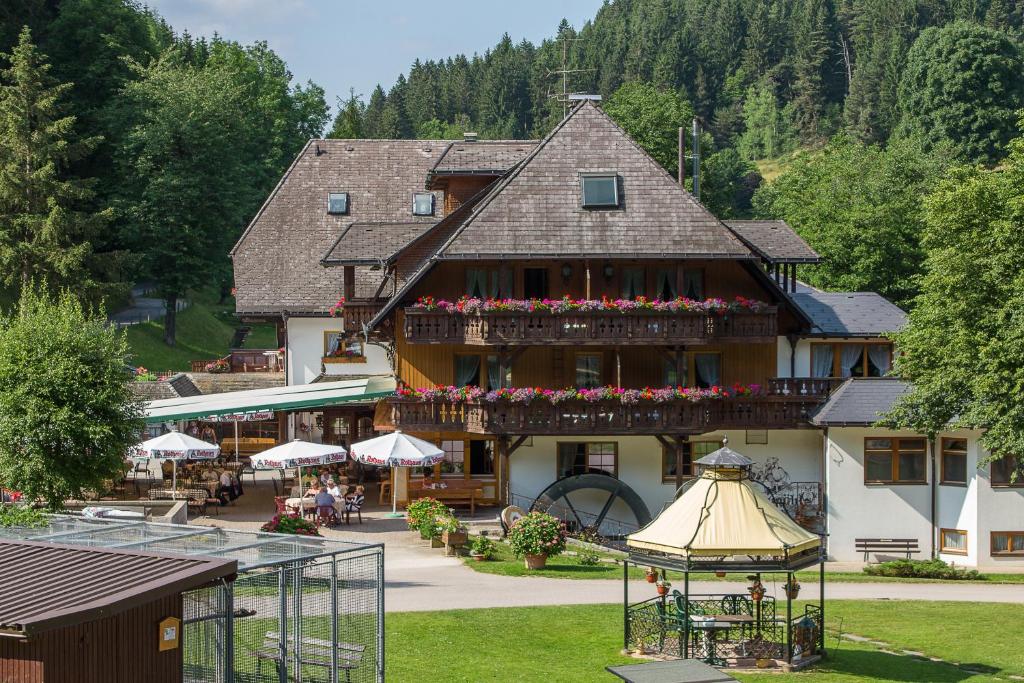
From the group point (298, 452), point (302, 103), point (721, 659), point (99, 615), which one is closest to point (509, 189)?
point (298, 452)

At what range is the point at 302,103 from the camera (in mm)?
112000

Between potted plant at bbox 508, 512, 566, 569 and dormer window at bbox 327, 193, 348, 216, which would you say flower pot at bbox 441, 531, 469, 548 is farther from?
dormer window at bbox 327, 193, 348, 216

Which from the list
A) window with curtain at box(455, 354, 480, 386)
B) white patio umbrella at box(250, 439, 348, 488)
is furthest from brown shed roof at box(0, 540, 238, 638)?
window with curtain at box(455, 354, 480, 386)

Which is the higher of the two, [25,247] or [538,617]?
[25,247]

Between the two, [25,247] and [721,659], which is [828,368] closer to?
[721,659]

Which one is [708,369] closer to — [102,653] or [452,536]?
[452,536]

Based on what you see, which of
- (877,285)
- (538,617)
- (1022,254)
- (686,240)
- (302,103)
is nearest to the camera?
(538,617)

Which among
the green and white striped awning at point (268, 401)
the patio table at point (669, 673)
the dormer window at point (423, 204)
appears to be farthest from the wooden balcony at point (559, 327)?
the patio table at point (669, 673)

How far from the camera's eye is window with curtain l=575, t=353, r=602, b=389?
47219 millimetres

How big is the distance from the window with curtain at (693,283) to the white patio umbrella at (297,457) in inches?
458

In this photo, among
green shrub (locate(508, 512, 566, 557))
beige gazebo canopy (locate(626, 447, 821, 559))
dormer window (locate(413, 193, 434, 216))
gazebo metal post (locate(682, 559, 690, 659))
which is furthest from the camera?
dormer window (locate(413, 193, 434, 216))

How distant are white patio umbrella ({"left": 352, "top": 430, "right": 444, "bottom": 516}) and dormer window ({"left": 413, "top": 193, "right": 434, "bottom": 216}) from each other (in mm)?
18563

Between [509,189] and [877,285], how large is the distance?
30.9m

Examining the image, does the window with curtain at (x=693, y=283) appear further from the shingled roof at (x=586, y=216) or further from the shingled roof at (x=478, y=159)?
the shingled roof at (x=478, y=159)
